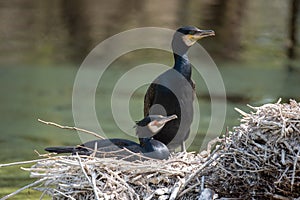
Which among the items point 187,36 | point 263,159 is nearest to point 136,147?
point 263,159

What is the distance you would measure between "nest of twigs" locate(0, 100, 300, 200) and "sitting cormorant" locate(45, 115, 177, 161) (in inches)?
9.4

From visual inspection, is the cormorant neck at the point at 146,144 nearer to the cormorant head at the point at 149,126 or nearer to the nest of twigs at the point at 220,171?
the cormorant head at the point at 149,126

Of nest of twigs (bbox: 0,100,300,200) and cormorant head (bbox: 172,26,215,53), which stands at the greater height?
cormorant head (bbox: 172,26,215,53)

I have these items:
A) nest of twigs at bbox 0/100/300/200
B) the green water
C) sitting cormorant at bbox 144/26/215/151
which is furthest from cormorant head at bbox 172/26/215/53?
the green water

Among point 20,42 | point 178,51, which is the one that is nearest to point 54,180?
point 178,51

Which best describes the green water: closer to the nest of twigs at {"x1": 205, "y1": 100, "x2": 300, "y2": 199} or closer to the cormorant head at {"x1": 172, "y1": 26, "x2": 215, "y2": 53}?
the cormorant head at {"x1": 172, "y1": 26, "x2": 215, "y2": 53}

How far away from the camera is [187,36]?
606 cm

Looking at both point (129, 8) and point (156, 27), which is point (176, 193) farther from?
point (129, 8)

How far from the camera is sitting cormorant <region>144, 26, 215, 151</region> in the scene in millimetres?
5926

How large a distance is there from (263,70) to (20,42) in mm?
4242

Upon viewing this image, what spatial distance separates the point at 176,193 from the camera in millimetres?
4625

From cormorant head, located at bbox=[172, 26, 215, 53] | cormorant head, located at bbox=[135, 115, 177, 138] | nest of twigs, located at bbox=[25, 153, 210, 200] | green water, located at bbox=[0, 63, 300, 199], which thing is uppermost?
cormorant head, located at bbox=[172, 26, 215, 53]

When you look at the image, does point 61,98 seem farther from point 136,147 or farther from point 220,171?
point 220,171

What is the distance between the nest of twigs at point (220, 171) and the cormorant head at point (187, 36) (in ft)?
4.65
